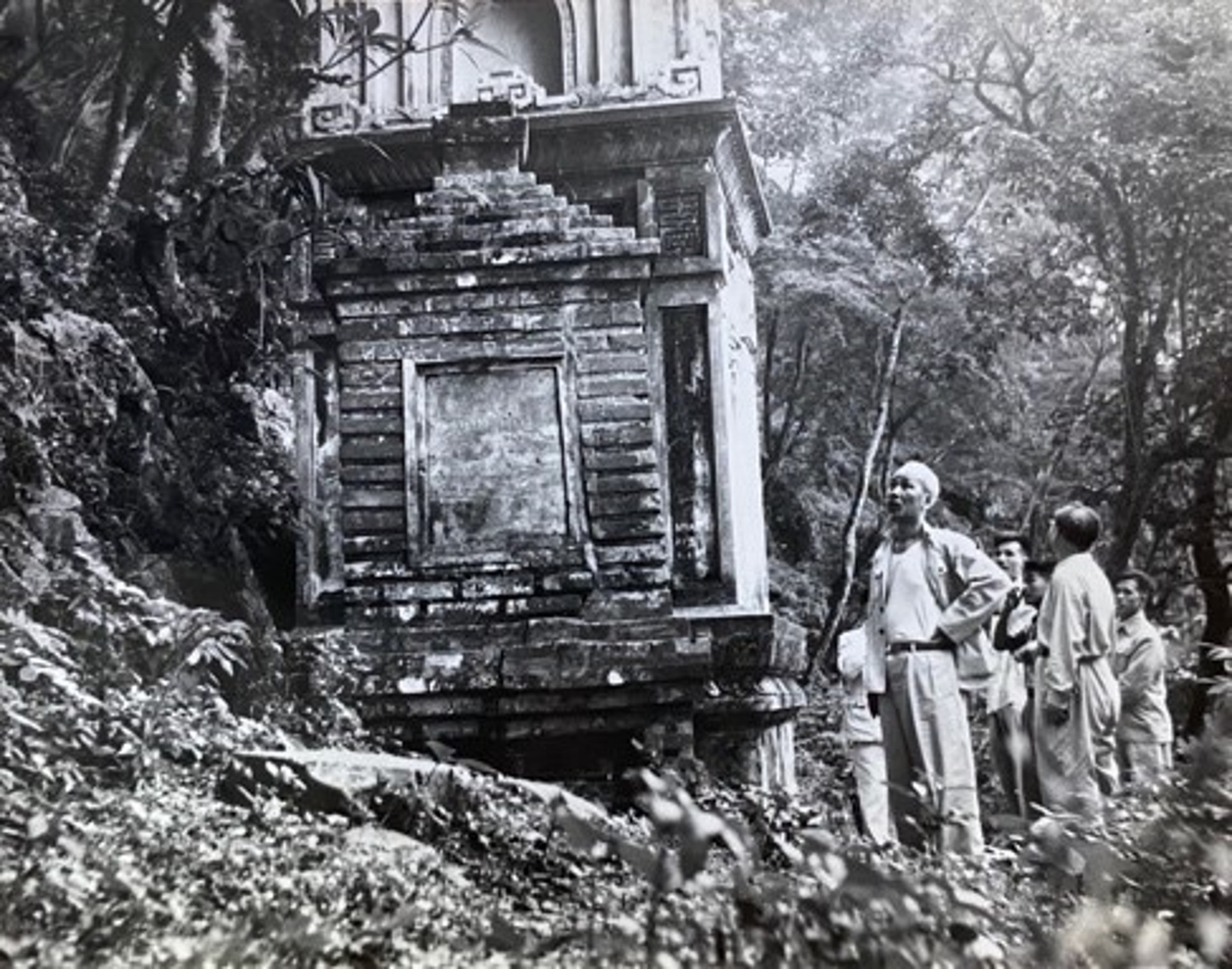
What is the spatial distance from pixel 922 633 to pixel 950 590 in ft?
0.67

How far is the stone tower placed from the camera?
18.4ft

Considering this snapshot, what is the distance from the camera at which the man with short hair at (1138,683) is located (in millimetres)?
6352

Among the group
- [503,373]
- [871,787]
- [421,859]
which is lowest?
[871,787]

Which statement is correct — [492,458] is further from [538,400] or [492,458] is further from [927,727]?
[927,727]

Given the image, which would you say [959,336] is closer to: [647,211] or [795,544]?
[795,544]

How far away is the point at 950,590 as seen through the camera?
16.9 ft

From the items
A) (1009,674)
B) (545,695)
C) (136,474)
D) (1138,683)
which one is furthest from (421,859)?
(136,474)

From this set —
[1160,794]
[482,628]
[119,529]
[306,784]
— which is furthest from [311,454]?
[1160,794]

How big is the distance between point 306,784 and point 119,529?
10.7 ft

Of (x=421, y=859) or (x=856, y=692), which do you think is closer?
(x=421, y=859)

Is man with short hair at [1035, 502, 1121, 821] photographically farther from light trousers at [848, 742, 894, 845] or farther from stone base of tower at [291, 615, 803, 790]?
light trousers at [848, 742, 894, 845]

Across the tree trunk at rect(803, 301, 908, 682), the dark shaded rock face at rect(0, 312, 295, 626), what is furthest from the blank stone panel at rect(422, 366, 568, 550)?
the tree trunk at rect(803, 301, 908, 682)

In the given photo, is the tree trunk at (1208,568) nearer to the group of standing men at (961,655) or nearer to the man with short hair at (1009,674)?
the man with short hair at (1009,674)

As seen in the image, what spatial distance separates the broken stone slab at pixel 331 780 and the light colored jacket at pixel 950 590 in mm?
1524
